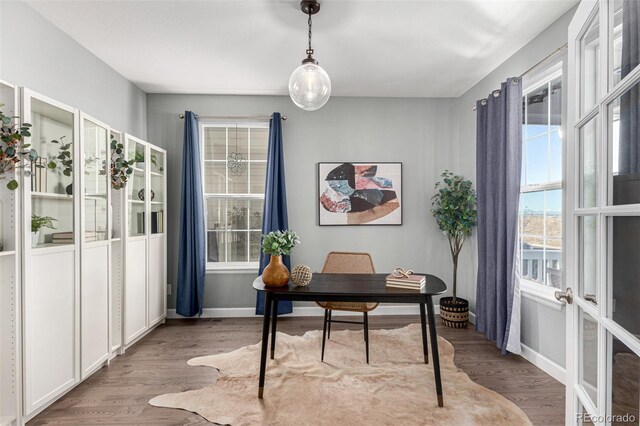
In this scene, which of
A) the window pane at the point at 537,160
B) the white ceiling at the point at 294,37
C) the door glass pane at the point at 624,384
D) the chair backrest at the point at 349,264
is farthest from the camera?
the chair backrest at the point at 349,264

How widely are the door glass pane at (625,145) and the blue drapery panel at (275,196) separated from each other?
3287 millimetres

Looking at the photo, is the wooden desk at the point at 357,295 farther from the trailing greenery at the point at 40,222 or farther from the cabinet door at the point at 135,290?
the cabinet door at the point at 135,290

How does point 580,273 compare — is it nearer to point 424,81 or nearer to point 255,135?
point 424,81

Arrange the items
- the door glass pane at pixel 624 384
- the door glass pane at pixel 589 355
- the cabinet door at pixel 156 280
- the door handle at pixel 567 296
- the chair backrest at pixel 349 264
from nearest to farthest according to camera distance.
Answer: the door glass pane at pixel 624 384 → the door glass pane at pixel 589 355 → the door handle at pixel 567 296 → the chair backrest at pixel 349 264 → the cabinet door at pixel 156 280

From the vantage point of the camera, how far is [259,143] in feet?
13.8

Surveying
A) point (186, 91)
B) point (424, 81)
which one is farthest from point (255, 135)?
point (424, 81)

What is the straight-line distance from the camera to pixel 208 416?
6.71ft

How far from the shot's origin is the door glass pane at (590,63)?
105 cm

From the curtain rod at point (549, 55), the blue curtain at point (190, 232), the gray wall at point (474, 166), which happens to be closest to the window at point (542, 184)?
the curtain rod at point (549, 55)

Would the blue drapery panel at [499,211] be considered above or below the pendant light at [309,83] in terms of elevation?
below

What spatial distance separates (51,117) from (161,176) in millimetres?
1687

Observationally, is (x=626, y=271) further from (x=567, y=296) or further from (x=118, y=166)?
(x=118, y=166)

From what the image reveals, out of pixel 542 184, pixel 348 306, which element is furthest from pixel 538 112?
pixel 348 306

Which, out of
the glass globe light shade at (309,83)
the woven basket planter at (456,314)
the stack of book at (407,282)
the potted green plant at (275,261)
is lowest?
the woven basket planter at (456,314)
